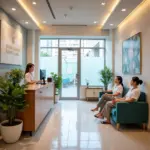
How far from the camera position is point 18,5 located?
15.4 ft

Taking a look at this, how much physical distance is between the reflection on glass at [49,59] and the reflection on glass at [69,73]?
0.37m

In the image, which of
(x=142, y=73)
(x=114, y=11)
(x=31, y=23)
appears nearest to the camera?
(x=142, y=73)

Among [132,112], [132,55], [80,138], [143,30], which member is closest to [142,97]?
[132,112]

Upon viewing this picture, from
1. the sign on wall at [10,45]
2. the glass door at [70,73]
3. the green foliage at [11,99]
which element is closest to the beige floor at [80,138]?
the green foliage at [11,99]

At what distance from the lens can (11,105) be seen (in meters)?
3.30

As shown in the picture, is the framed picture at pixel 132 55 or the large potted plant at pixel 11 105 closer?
the large potted plant at pixel 11 105

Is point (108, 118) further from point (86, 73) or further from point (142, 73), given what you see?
point (86, 73)

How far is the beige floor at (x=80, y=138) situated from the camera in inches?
128

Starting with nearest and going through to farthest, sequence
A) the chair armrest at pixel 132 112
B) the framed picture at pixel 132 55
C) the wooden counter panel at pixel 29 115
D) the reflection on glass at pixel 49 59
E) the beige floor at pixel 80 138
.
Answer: the beige floor at pixel 80 138 < the wooden counter panel at pixel 29 115 < the chair armrest at pixel 132 112 < the framed picture at pixel 132 55 < the reflection on glass at pixel 49 59

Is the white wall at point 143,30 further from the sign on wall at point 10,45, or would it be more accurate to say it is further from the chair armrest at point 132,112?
the sign on wall at point 10,45

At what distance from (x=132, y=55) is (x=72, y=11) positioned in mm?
2339

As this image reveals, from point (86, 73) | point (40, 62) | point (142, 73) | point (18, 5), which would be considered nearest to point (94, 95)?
point (86, 73)

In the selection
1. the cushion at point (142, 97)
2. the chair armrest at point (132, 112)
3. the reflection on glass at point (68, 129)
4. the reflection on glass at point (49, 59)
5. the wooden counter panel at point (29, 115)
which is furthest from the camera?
the reflection on glass at point (49, 59)

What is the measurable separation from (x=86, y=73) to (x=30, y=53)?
2.67 meters
